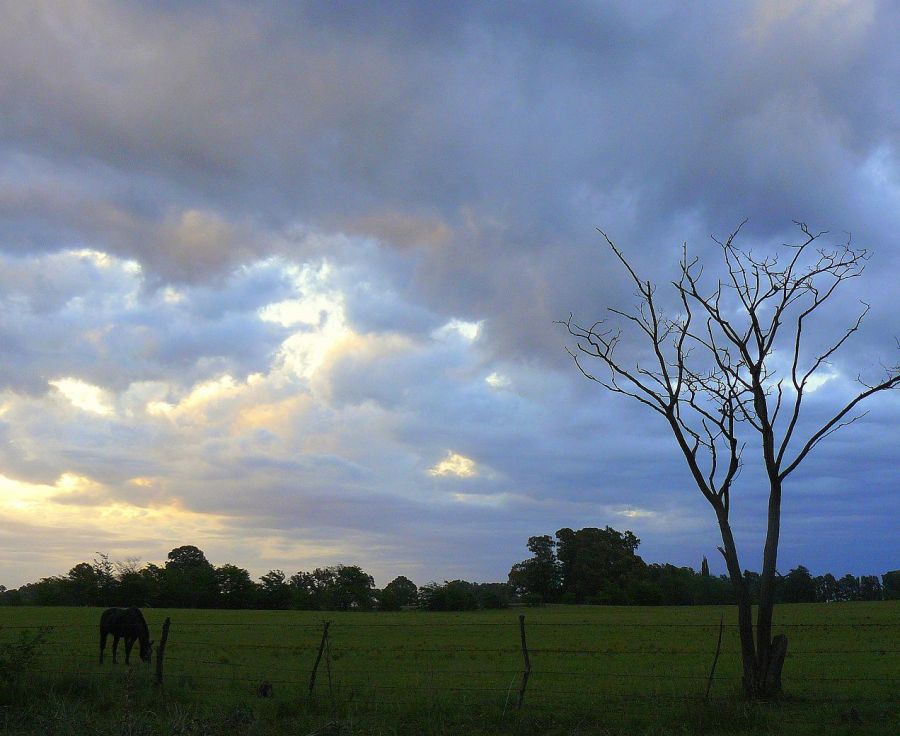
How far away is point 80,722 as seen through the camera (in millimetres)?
11258

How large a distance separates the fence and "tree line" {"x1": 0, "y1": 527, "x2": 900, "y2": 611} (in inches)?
2116

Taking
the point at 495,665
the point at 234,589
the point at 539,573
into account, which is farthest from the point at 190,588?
the point at 495,665

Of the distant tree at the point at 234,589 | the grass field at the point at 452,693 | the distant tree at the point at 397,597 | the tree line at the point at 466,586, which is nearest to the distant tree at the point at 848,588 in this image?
the tree line at the point at 466,586

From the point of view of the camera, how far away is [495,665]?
2397 cm

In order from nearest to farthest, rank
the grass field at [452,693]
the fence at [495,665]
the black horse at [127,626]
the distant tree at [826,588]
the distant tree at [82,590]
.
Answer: the grass field at [452,693], the fence at [495,665], the black horse at [127,626], the distant tree at [82,590], the distant tree at [826,588]

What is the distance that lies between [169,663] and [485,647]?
13.3 metres

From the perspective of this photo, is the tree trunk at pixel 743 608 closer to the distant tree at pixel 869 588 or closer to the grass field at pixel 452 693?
the grass field at pixel 452 693

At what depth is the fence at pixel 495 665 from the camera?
1515 cm

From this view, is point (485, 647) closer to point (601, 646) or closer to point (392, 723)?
point (601, 646)

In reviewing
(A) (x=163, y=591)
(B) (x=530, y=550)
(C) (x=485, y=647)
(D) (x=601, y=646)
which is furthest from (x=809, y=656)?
(B) (x=530, y=550)

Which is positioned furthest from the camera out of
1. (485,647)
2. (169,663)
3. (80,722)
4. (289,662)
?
(485,647)

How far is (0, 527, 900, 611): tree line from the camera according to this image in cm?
9212

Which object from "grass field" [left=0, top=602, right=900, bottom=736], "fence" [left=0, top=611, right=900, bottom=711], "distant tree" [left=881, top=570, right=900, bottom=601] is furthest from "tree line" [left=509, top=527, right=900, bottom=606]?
"grass field" [left=0, top=602, right=900, bottom=736]

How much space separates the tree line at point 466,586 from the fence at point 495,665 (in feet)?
176
